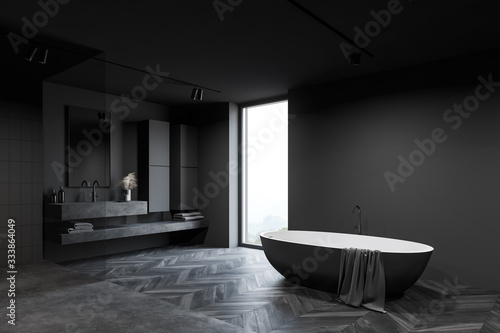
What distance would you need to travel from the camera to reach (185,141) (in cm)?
672

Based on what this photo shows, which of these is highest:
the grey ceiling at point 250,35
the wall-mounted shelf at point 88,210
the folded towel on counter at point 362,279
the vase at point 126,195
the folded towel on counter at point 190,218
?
the grey ceiling at point 250,35

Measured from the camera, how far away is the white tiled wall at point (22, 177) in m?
4.60

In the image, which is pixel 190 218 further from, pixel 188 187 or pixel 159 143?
pixel 159 143

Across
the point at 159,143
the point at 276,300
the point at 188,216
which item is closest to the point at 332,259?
the point at 276,300

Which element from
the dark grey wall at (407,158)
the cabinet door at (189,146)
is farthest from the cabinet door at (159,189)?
the dark grey wall at (407,158)

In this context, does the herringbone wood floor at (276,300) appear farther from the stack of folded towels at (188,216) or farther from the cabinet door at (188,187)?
the cabinet door at (188,187)

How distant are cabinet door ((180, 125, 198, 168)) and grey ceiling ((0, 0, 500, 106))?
175 centimetres

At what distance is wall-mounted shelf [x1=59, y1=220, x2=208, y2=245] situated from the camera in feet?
15.9

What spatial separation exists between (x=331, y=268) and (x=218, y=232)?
3.28 meters

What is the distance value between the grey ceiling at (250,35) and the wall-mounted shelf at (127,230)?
7.10 ft

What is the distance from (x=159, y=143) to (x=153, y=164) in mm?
392

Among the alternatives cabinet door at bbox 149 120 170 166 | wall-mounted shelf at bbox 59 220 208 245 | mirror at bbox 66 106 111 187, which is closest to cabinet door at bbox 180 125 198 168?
cabinet door at bbox 149 120 170 166

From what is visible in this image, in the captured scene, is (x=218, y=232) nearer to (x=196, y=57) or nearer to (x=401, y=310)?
(x=196, y=57)

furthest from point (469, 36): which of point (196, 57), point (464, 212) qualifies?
point (196, 57)
